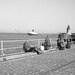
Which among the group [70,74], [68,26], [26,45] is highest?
[68,26]

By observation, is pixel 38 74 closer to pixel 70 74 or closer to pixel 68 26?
pixel 70 74

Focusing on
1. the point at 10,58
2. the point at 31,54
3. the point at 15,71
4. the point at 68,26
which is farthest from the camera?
the point at 68,26

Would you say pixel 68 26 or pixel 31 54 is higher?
pixel 68 26

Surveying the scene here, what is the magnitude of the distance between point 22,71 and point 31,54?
192 inches

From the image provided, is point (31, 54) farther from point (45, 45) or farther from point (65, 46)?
point (65, 46)

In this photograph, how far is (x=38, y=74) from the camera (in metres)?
7.18

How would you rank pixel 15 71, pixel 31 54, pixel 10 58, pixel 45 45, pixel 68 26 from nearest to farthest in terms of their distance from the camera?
1. pixel 15 71
2. pixel 10 58
3. pixel 31 54
4. pixel 45 45
5. pixel 68 26

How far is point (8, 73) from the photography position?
285 inches

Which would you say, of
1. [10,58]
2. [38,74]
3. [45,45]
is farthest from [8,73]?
[45,45]

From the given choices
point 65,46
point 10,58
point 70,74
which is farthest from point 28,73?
point 65,46

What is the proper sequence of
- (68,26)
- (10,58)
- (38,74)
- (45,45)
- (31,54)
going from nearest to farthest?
(38,74) < (10,58) < (31,54) < (45,45) < (68,26)

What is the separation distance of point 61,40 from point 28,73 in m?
10.1

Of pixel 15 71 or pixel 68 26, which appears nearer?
pixel 15 71

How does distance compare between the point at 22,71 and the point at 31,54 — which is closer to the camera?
the point at 22,71
